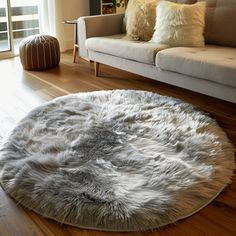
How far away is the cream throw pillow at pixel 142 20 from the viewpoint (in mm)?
3422

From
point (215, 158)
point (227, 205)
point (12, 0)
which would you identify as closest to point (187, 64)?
point (215, 158)

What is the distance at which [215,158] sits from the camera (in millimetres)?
1996

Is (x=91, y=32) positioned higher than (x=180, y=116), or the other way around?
(x=91, y=32)

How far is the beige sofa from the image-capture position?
2.53 metres

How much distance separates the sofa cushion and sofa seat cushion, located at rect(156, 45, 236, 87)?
0.38 feet

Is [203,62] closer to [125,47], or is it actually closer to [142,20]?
[125,47]

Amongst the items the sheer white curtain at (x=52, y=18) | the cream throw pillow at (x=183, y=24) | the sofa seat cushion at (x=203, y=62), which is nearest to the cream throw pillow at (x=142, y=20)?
the cream throw pillow at (x=183, y=24)

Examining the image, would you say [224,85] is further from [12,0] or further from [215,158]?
[12,0]

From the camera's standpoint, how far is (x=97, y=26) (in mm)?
3727

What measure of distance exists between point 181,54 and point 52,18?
2.52 meters

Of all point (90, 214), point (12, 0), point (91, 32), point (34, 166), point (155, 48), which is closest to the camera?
point (90, 214)

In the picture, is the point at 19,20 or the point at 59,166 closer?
the point at 59,166

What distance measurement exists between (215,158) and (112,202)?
713mm

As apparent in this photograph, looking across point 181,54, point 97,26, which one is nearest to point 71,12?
point 97,26
